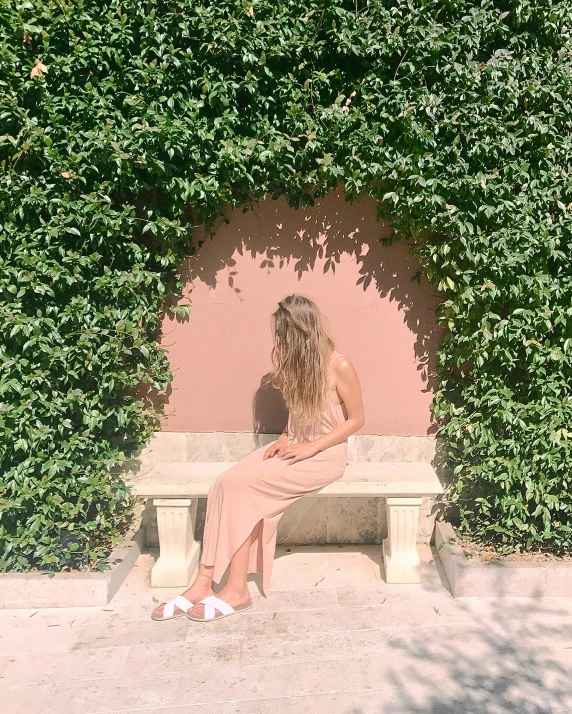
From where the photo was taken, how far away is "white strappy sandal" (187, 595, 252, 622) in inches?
141

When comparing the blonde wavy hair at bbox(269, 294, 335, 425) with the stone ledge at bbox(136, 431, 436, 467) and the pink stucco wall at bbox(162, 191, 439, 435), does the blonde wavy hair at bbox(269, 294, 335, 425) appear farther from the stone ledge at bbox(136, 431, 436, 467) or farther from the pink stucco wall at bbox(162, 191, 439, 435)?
the stone ledge at bbox(136, 431, 436, 467)

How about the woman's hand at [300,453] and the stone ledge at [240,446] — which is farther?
the stone ledge at [240,446]

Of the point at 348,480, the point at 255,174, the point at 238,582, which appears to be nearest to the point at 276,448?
the point at 348,480

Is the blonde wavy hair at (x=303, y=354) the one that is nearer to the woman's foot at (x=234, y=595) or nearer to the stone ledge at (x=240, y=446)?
the stone ledge at (x=240, y=446)

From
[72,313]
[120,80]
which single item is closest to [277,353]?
[72,313]

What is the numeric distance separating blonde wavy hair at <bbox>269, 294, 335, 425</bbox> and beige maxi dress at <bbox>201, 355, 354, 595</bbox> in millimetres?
83

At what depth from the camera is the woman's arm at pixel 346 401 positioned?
392cm

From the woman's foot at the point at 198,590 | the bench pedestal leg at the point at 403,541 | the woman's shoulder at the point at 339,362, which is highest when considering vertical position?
the woman's shoulder at the point at 339,362

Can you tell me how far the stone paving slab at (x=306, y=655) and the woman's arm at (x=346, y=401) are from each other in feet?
2.85

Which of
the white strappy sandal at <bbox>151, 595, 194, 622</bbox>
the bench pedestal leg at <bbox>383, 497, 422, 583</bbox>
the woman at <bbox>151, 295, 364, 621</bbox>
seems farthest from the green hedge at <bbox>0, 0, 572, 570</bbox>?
the woman at <bbox>151, 295, 364, 621</bbox>

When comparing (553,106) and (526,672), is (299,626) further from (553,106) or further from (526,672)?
→ (553,106)

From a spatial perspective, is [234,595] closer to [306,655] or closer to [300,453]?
[306,655]

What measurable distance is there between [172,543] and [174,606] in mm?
457

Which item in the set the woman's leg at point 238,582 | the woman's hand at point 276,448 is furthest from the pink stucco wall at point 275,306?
the woman's leg at point 238,582
